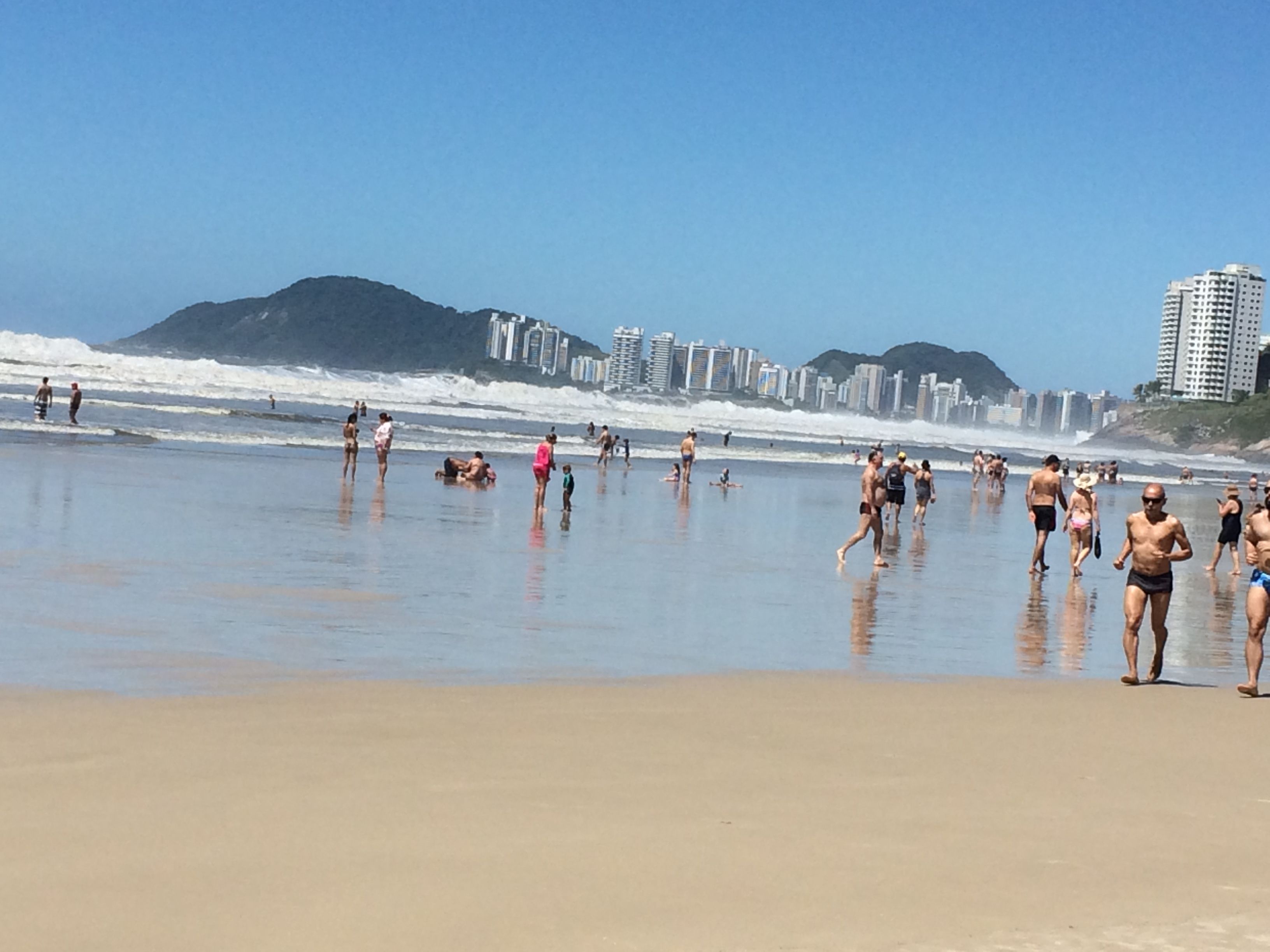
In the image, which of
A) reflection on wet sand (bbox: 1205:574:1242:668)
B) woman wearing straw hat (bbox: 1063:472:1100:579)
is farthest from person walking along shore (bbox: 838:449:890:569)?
reflection on wet sand (bbox: 1205:574:1242:668)

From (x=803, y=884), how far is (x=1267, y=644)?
30.1 feet

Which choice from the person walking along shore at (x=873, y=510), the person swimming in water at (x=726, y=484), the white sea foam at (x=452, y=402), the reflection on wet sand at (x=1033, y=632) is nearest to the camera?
the reflection on wet sand at (x=1033, y=632)

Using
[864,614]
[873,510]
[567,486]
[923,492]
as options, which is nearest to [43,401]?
[567,486]

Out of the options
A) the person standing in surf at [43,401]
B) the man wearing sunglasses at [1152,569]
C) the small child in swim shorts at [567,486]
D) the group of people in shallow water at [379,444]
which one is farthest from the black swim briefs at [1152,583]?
the person standing in surf at [43,401]

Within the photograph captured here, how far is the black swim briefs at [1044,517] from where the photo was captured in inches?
712

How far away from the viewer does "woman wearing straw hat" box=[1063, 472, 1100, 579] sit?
18.2 m

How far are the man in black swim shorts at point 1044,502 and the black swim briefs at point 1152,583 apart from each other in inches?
304

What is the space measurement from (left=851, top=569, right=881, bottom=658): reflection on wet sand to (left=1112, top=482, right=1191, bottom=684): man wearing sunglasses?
1.93 meters

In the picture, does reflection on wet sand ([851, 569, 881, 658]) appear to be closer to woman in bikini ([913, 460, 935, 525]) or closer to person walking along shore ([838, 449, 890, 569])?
person walking along shore ([838, 449, 890, 569])

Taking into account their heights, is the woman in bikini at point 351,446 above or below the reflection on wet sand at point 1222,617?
above

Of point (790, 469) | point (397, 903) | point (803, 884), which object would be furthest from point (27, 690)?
point (790, 469)

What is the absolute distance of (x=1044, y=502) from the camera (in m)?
18.4

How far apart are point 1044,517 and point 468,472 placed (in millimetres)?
13949

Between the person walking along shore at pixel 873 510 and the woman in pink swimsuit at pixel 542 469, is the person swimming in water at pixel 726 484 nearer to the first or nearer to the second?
the woman in pink swimsuit at pixel 542 469
